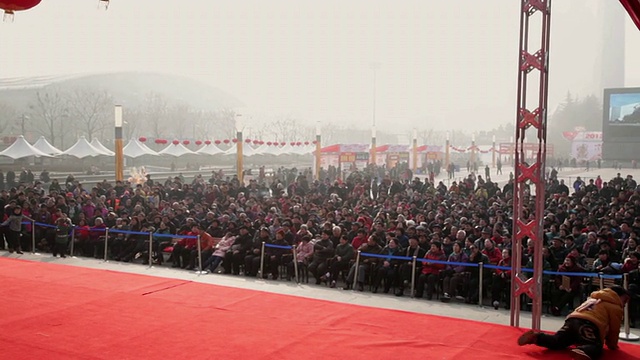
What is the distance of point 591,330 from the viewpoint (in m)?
6.64

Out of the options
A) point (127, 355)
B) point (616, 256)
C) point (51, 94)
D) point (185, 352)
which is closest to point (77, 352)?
point (127, 355)

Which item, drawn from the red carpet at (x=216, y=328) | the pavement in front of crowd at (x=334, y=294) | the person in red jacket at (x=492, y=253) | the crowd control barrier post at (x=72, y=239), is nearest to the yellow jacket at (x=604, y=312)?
the red carpet at (x=216, y=328)

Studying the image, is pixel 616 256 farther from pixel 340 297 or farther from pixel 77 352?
pixel 77 352

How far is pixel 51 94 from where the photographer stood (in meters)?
88.9

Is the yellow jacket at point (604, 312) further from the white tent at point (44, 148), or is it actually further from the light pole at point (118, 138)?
the white tent at point (44, 148)

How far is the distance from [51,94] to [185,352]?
303 ft

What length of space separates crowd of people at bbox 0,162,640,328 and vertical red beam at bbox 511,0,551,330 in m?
1.83

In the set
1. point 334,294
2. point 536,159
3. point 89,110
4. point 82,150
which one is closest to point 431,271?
point 334,294

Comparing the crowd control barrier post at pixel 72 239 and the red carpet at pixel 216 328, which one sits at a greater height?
the crowd control barrier post at pixel 72 239

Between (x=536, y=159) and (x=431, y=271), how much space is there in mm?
3382

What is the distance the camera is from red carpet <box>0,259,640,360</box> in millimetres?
6988

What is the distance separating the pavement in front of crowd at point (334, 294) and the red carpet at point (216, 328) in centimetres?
65

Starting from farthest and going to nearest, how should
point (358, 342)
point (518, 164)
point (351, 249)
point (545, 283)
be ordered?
1. point (351, 249)
2. point (545, 283)
3. point (518, 164)
4. point (358, 342)

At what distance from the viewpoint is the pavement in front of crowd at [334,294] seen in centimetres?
929
